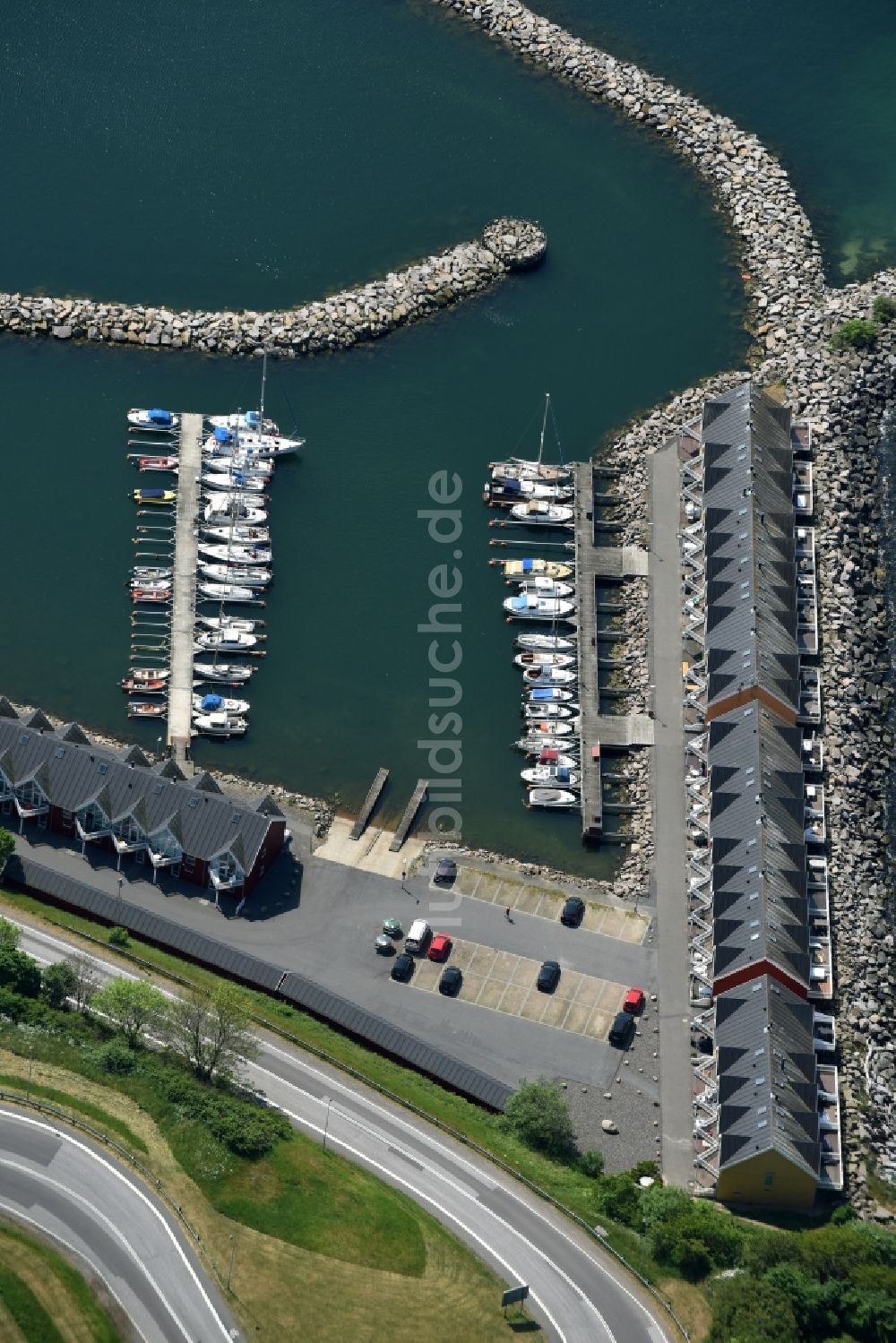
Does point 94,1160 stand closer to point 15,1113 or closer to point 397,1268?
point 15,1113

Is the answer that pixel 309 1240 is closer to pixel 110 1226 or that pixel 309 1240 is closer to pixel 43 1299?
pixel 110 1226

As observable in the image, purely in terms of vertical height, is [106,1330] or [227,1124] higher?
[227,1124]

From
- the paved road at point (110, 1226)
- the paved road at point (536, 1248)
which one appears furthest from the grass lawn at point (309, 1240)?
the paved road at point (110, 1226)

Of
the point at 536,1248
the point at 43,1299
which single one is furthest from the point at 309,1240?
the point at 43,1299

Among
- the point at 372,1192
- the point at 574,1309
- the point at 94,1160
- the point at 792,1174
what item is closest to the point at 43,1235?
the point at 94,1160

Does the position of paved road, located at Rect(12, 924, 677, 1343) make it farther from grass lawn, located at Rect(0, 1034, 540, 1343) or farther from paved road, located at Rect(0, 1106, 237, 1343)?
paved road, located at Rect(0, 1106, 237, 1343)

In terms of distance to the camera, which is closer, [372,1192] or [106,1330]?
[106,1330]

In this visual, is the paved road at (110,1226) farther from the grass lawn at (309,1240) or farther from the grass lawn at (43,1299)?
the grass lawn at (309,1240)

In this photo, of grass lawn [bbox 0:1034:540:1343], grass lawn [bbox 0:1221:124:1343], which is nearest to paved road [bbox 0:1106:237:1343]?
grass lawn [bbox 0:1221:124:1343]
